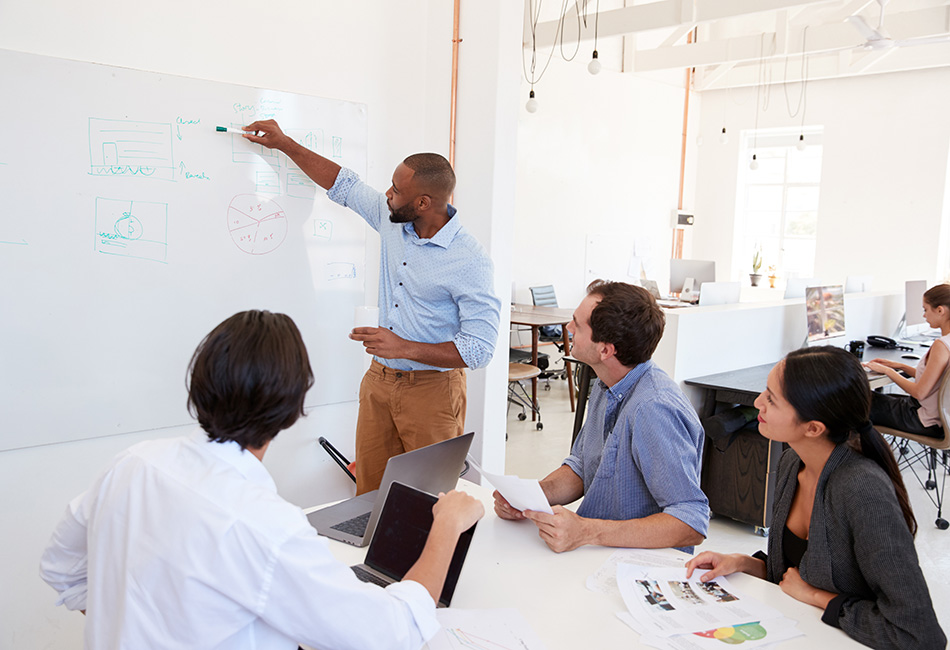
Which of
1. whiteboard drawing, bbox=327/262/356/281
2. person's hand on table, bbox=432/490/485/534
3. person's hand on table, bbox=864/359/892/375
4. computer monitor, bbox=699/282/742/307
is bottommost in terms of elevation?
person's hand on table, bbox=864/359/892/375

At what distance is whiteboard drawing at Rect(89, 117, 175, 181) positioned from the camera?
234cm

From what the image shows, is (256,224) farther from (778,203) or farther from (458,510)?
(778,203)

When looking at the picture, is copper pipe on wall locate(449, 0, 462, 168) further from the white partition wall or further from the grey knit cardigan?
the grey knit cardigan

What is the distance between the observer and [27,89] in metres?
2.20

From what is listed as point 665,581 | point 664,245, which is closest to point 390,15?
point 665,581

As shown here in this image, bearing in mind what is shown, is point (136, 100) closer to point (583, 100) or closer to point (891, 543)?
point (891, 543)

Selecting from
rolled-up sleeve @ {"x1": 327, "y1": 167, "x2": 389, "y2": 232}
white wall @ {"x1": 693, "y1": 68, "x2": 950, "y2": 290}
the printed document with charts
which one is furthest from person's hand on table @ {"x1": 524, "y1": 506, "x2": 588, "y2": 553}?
white wall @ {"x1": 693, "y1": 68, "x2": 950, "y2": 290}

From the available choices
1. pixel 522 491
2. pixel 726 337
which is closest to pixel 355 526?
pixel 522 491

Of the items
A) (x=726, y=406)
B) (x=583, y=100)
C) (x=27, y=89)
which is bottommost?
(x=726, y=406)

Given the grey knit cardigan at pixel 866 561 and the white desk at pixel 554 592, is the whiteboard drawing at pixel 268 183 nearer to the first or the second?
the white desk at pixel 554 592

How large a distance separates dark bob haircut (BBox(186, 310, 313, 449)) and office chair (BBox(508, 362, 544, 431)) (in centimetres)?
391

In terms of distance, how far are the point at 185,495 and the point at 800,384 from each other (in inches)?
49.6

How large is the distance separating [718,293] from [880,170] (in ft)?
15.4

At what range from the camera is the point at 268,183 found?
275cm
